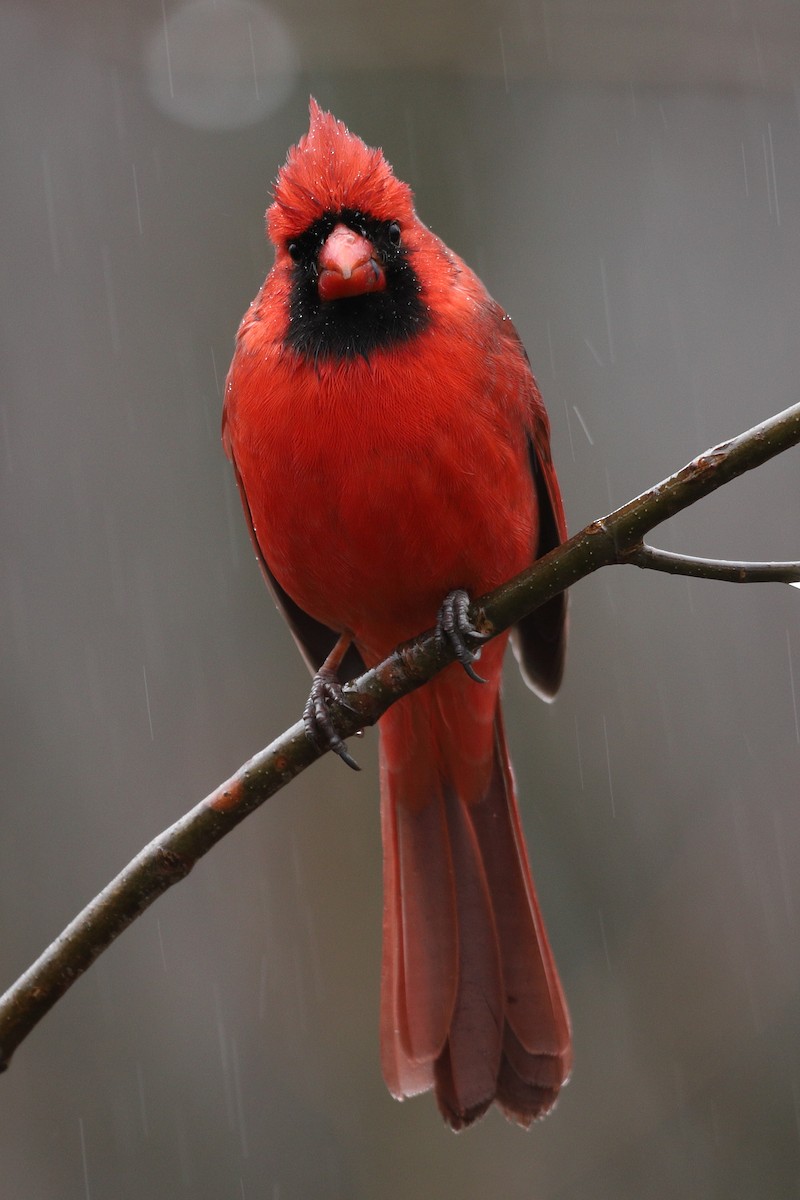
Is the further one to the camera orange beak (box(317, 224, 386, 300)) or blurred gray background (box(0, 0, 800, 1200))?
blurred gray background (box(0, 0, 800, 1200))

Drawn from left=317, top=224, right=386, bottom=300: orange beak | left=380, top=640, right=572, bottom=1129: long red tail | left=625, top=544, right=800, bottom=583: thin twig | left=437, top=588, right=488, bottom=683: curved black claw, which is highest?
left=317, top=224, right=386, bottom=300: orange beak

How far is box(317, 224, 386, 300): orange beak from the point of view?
2.95 m

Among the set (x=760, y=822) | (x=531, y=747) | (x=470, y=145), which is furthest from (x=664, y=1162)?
(x=470, y=145)

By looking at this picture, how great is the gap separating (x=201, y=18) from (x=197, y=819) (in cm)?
467

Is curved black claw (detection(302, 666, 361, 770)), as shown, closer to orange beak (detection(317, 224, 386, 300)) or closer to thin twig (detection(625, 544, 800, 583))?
thin twig (detection(625, 544, 800, 583))

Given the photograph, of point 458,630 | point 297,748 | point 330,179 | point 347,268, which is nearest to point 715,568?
point 458,630

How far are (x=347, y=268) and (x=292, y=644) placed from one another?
10.1 feet

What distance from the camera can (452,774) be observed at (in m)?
3.80

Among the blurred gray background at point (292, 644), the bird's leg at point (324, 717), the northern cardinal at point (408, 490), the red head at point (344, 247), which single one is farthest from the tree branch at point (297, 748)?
the blurred gray background at point (292, 644)

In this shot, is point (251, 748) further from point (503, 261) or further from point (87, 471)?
point (503, 261)

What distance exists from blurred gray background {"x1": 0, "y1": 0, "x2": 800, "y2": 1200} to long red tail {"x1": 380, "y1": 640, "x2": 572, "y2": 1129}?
115 cm

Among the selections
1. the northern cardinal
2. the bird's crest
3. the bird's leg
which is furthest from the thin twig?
the bird's crest

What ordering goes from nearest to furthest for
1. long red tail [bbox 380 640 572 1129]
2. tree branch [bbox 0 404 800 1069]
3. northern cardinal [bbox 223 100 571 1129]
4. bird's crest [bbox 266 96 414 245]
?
tree branch [bbox 0 404 800 1069] < northern cardinal [bbox 223 100 571 1129] < bird's crest [bbox 266 96 414 245] < long red tail [bbox 380 640 572 1129]

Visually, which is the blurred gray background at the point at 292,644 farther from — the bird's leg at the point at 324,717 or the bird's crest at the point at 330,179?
the bird's leg at the point at 324,717
